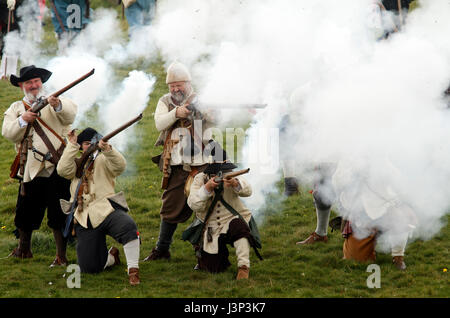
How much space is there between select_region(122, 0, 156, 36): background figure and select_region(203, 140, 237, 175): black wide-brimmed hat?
4.09 m

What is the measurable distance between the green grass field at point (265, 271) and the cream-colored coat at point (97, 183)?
0.71m

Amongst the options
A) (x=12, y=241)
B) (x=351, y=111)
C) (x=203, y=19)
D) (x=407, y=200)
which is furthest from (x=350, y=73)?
(x=12, y=241)

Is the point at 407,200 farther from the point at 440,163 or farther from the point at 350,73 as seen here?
the point at 350,73

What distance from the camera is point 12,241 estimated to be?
975cm

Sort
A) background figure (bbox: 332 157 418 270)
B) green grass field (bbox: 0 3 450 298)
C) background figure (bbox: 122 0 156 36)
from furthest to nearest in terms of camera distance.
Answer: background figure (bbox: 122 0 156 36)
background figure (bbox: 332 157 418 270)
green grass field (bbox: 0 3 450 298)

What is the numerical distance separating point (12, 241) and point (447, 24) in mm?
6454

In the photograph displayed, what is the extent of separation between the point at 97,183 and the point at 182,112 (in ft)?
4.25

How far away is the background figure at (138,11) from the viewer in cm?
1213

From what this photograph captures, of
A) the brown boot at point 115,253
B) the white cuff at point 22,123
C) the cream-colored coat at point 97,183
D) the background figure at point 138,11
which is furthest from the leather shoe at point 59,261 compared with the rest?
the background figure at point 138,11

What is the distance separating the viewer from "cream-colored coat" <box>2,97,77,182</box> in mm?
8664

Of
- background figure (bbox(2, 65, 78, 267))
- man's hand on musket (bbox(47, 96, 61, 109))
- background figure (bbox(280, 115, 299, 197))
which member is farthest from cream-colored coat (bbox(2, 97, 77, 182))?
background figure (bbox(280, 115, 299, 197))

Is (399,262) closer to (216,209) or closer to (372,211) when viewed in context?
(372,211)

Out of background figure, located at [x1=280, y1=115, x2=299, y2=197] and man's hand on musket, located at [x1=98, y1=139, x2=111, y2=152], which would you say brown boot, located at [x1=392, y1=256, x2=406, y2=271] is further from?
man's hand on musket, located at [x1=98, y1=139, x2=111, y2=152]

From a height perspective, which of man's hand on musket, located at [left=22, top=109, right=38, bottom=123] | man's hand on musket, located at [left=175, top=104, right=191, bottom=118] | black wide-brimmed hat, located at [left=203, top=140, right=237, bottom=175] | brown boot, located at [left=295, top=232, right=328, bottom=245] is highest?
man's hand on musket, located at [left=175, top=104, right=191, bottom=118]
